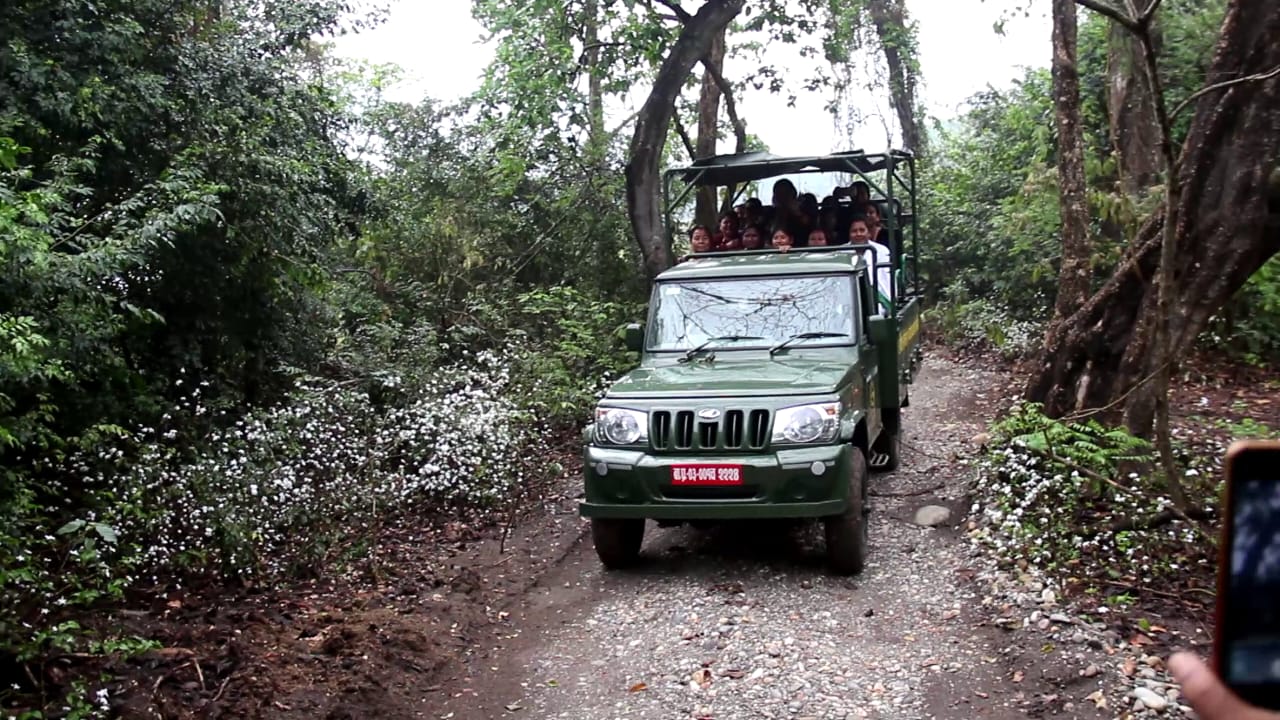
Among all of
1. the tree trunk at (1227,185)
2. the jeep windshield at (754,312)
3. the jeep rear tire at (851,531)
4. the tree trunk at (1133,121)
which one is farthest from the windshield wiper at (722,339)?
the tree trunk at (1133,121)

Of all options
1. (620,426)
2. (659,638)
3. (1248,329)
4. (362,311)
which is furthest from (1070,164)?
(362,311)

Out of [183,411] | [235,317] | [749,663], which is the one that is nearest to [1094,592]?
[749,663]

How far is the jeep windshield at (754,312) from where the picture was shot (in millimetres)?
7816

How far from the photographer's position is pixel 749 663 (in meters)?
5.44

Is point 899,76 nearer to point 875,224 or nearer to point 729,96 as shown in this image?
point 729,96

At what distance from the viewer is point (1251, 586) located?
1.27 metres

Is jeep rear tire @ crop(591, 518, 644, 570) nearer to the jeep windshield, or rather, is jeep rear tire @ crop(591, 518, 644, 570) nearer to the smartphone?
the jeep windshield

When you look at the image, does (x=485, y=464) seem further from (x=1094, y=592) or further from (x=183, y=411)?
(x=1094, y=592)

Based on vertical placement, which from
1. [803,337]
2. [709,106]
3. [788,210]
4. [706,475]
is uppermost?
[709,106]

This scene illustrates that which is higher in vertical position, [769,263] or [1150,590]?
[769,263]

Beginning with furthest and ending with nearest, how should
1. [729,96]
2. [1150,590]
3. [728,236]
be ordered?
[729,96] < [728,236] < [1150,590]

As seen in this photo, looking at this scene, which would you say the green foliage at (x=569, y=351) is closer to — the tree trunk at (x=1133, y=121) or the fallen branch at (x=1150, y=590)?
the fallen branch at (x=1150, y=590)

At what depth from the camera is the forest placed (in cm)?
577

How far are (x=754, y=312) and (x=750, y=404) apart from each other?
1562 mm
